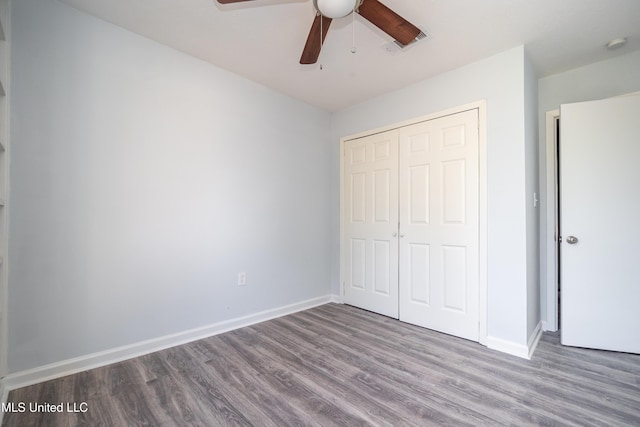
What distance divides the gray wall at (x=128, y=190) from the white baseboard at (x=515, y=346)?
6.64ft

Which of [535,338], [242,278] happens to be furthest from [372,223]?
[535,338]

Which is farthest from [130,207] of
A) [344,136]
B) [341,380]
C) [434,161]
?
[434,161]

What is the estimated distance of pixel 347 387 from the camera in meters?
1.75

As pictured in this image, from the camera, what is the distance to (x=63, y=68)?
1847mm

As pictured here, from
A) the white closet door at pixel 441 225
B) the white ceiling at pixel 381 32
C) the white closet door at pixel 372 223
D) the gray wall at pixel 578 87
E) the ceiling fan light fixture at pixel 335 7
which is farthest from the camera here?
the white closet door at pixel 372 223

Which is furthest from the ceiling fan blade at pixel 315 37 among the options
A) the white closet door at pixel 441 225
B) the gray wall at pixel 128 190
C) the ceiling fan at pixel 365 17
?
the white closet door at pixel 441 225

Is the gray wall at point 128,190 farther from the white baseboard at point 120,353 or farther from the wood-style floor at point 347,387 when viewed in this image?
the wood-style floor at point 347,387

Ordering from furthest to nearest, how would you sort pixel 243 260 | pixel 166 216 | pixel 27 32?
pixel 243 260 → pixel 166 216 → pixel 27 32

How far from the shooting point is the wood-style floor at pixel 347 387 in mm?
1479

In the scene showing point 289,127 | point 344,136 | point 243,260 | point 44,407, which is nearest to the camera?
point 44,407

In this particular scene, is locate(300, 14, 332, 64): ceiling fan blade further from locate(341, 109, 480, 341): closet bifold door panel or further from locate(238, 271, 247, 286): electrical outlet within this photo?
locate(238, 271, 247, 286): electrical outlet

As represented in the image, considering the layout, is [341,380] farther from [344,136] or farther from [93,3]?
[93,3]

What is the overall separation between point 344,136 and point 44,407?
3.42m

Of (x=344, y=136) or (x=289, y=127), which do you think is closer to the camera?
(x=289, y=127)
